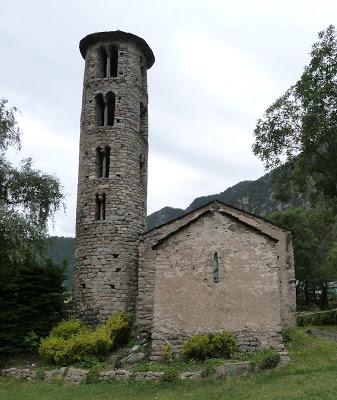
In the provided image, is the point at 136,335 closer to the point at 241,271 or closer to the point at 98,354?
the point at 98,354

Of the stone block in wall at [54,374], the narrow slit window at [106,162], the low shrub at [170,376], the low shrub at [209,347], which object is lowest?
the stone block in wall at [54,374]

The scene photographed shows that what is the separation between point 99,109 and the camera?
87.9ft

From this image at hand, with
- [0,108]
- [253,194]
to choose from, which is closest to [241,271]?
[0,108]

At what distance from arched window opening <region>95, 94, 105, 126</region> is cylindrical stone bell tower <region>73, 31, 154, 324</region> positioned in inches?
2.3

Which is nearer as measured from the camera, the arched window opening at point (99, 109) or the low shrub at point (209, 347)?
the low shrub at point (209, 347)

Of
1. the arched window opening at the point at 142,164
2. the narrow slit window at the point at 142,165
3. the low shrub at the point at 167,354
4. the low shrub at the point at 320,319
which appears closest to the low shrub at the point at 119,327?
the low shrub at the point at 167,354

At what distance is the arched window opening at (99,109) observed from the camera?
26.4 metres

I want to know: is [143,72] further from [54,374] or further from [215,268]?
[54,374]

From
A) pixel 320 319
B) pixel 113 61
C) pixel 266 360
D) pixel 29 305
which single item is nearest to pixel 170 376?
pixel 266 360

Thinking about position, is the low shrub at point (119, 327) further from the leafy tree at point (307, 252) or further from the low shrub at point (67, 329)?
the leafy tree at point (307, 252)

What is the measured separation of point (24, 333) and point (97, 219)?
6.74 m

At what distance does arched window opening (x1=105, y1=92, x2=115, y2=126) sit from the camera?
87.1 ft

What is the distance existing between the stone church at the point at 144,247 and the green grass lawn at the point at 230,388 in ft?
6.37

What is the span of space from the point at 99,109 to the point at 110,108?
2.08ft
